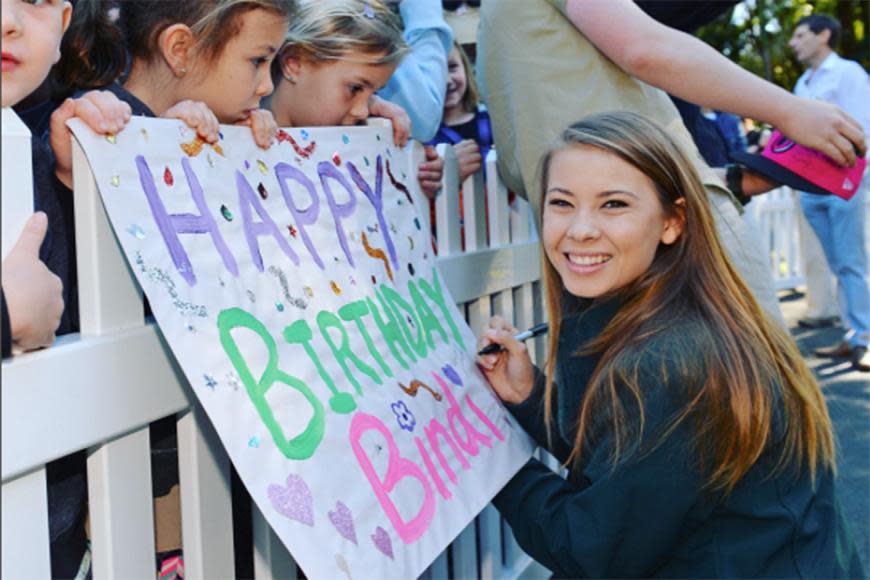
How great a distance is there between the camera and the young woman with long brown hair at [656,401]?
1.80 meters

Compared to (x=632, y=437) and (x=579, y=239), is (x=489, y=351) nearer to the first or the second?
(x=579, y=239)

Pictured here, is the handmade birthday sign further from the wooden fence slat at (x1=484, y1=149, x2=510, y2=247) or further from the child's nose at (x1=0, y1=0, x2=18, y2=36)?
the wooden fence slat at (x1=484, y1=149, x2=510, y2=247)

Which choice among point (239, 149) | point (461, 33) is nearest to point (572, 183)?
point (239, 149)

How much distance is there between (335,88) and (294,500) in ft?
3.98

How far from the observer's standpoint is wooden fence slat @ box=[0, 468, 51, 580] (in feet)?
4.03

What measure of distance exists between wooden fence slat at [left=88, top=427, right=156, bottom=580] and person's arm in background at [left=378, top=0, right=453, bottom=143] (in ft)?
4.81

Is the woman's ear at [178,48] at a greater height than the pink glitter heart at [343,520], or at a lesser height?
greater

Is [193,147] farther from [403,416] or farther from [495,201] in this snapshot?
[495,201]

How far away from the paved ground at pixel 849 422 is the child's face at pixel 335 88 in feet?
4.72

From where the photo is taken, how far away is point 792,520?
1.85 metres

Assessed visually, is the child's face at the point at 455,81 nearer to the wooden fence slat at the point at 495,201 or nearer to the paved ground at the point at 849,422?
the wooden fence slat at the point at 495,201

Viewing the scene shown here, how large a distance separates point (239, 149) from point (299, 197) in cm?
15

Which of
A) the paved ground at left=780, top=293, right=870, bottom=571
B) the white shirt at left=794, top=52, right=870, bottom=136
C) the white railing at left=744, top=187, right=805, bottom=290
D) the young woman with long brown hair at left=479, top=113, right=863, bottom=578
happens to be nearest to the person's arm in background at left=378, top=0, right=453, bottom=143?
the young woman with long brown hair at left=479, top=113, right=863, bottom=578

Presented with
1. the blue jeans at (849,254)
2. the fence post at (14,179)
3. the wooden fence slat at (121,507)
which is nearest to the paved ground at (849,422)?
the blue jeans at (849,254)
